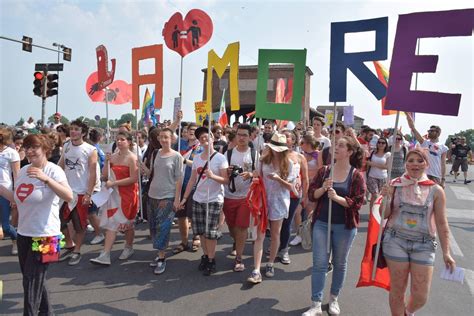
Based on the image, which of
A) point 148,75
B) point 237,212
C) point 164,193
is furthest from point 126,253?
point 148,75

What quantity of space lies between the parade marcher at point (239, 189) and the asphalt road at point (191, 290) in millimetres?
508

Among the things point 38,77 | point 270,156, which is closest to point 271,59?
point 270,156

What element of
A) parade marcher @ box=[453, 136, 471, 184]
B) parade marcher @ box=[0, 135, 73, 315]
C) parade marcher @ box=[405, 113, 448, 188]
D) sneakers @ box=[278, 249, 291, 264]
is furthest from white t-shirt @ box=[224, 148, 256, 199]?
parade marcher @ box=[453, 136, 471, 184]

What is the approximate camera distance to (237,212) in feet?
14.7

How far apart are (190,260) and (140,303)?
52.2 inches

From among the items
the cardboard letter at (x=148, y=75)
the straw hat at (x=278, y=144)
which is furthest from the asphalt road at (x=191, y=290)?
the cardboard letter at (x=148, y=75)

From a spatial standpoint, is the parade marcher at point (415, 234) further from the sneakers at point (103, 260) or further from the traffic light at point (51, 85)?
the traffic light at point (51, 85)

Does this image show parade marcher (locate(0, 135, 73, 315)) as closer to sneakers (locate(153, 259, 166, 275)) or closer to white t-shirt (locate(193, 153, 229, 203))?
sneakers (locate(153, 259, 166, 275))

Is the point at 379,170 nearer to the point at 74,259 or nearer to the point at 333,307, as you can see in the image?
the point at 333,307

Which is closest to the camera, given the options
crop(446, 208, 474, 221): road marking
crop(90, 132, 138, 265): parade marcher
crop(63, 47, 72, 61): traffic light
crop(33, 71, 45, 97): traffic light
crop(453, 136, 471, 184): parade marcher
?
crop(90, 132, 138, 265): parade marcher

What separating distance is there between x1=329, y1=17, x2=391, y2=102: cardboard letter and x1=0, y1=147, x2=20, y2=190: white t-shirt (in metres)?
3.80

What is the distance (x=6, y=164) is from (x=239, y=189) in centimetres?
281

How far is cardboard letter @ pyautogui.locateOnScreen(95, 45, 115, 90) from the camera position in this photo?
5949 mm

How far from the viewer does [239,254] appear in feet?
15.1
